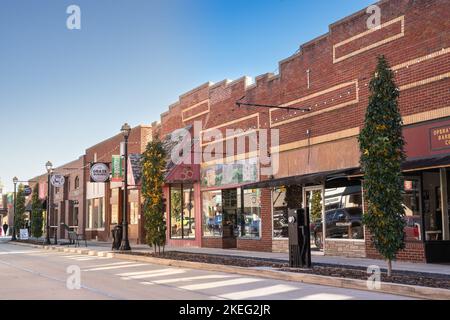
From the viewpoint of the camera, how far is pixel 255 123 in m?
21.4

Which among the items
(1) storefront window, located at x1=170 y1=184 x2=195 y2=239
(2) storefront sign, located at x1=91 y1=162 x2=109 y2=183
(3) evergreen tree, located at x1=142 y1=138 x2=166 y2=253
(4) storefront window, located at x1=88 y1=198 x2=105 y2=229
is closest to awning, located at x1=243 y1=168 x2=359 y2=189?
(3) evergreen tree, located at x1=142 y1=138 x2=166 y2=253

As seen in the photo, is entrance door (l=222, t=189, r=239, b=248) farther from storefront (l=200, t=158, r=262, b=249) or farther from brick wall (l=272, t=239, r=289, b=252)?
brick wall (l=272, t=239, r=289, b=252)

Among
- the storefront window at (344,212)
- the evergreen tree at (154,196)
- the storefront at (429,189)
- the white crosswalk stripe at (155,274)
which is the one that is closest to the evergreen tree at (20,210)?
the evergreen tree at (154,196)

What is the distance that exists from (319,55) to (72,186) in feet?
103

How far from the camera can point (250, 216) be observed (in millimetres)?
21828

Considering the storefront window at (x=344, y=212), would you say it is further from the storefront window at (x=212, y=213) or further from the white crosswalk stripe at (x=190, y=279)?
the storefront window at (x=212, y=213)

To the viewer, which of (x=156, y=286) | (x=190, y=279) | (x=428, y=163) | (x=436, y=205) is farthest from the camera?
(x=436, y=205)

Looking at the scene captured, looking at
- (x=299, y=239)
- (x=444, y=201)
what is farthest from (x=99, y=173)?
(x=444, y=201)

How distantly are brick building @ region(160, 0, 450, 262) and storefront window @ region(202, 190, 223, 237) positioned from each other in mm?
50

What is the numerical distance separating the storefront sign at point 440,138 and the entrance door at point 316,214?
4792 mm

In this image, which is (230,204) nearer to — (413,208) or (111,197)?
(413,208)

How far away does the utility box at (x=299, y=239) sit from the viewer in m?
13.6

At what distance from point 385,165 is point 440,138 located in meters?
3.36
